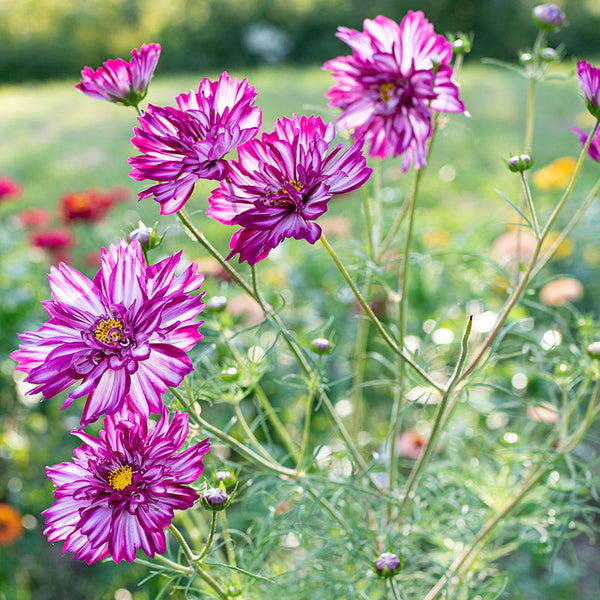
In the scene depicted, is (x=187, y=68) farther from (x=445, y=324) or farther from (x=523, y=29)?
(x=445, y=324)

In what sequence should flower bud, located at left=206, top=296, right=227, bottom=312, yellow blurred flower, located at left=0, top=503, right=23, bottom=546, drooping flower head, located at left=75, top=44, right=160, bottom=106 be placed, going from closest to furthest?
drooping flower head, located at left=75, top=44, right=160, bottom=106, flower bud, located at left=206, top=296, right=227, bottom=312, yellow blurred flower, located at left=0, top=503, right=23, bottom=546

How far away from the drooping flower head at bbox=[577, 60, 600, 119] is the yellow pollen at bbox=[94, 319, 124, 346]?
0.49 m

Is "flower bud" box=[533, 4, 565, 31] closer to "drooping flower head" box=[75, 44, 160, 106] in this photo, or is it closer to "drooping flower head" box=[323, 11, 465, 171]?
"drooping flower head" box=[323, 11, 465, 171]

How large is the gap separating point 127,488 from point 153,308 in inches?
6.1

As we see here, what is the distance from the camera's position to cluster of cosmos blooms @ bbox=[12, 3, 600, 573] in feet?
1.91

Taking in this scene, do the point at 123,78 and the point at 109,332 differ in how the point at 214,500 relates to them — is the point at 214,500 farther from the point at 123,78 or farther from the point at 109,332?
the point at 123,78

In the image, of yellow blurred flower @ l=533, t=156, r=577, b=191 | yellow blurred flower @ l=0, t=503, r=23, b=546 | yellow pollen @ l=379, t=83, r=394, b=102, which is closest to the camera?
yellow pollen @ l=379, t=83, r=394, b=102

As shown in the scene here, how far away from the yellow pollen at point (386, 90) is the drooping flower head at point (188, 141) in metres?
0.20

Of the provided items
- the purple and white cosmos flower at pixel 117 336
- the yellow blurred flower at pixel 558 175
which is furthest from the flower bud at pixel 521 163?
the yellow blurred flower at pixel 558 175

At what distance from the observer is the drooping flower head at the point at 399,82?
0.75m

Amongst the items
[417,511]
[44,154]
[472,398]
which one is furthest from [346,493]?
[44,154]

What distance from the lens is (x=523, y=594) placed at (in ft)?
5.06

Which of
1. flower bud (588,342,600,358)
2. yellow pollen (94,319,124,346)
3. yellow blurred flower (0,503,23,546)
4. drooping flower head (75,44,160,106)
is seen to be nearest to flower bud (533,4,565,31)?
flower bud (588,342,600,358)

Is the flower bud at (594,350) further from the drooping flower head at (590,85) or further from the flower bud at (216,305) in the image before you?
the flower bud at (216,305)
